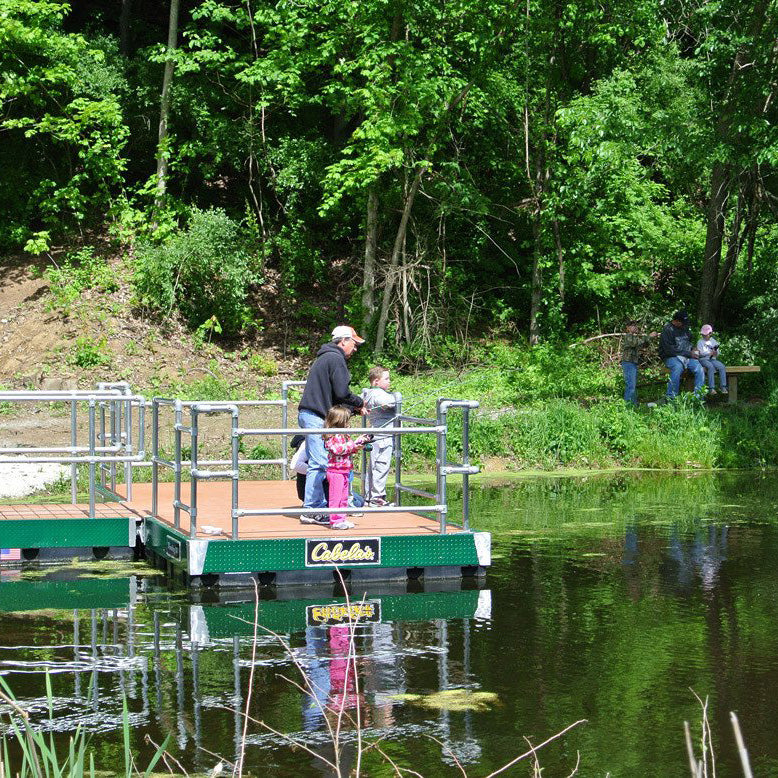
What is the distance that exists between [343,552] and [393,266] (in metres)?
17.1

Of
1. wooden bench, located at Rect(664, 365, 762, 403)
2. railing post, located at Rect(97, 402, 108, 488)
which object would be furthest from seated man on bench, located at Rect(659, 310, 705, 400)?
railing post, located at Rect(97, 402, 108, 488)

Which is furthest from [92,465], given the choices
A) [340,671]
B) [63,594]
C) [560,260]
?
[560,260]

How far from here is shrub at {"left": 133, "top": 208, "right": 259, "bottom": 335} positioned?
2695 cm

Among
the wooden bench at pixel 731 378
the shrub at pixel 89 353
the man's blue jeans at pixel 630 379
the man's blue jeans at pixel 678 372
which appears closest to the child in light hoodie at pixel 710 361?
the wooden bench at pixel 731 378

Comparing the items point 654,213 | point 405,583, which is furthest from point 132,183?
point 405,583

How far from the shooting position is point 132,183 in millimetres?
31000

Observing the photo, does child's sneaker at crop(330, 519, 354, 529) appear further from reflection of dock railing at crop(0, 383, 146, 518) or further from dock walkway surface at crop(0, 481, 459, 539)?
reflection of dock railing at crop(0, 383, 146, 518)

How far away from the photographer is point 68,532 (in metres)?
11.6

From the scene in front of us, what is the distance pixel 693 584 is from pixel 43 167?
76.2ft

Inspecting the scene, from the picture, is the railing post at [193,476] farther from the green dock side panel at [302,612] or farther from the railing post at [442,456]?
the railing post at [442,456]

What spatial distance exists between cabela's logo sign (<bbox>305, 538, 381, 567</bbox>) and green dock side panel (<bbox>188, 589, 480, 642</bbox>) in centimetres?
41

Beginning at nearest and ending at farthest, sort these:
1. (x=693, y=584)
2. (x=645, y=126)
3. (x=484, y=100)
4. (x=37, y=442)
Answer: (x=693, y=584)
(x=37, y=442)
(x=645, y=126)
(x=484, y=100)

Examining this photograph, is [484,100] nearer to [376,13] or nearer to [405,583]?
[376,13]

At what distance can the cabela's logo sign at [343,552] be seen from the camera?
10414mm
